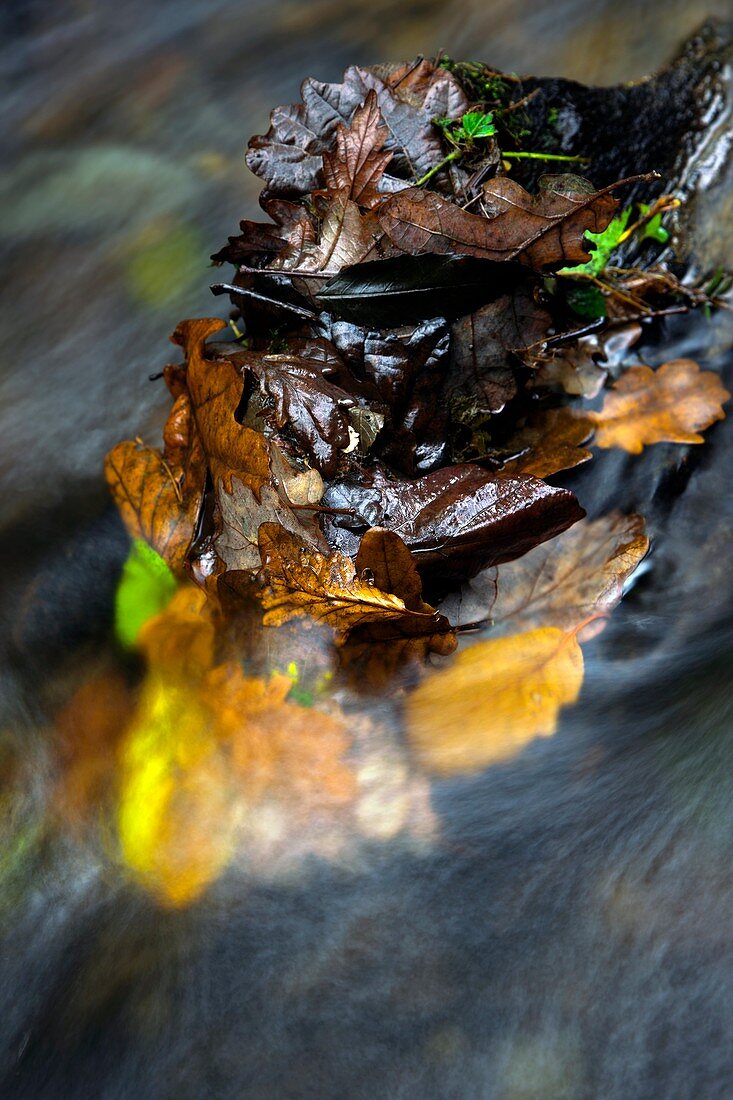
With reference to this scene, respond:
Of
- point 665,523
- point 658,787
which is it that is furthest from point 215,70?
point 658,787

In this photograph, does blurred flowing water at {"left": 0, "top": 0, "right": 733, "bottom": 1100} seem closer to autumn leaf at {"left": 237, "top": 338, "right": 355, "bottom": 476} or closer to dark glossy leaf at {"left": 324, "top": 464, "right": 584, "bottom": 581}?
dark glossy leaf at {"left": 324, "top": 464, "right": 584, "bottom": 581}

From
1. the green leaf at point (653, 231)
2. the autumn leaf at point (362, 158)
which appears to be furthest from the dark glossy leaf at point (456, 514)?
the green leaf at point (653, 231)

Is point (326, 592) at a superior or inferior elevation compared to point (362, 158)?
inferior

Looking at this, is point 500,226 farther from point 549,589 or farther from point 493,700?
point 493,700

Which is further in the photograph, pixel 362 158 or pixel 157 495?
pixel 157 495

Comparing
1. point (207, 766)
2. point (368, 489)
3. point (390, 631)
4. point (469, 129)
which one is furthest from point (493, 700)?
point (469, 129)
